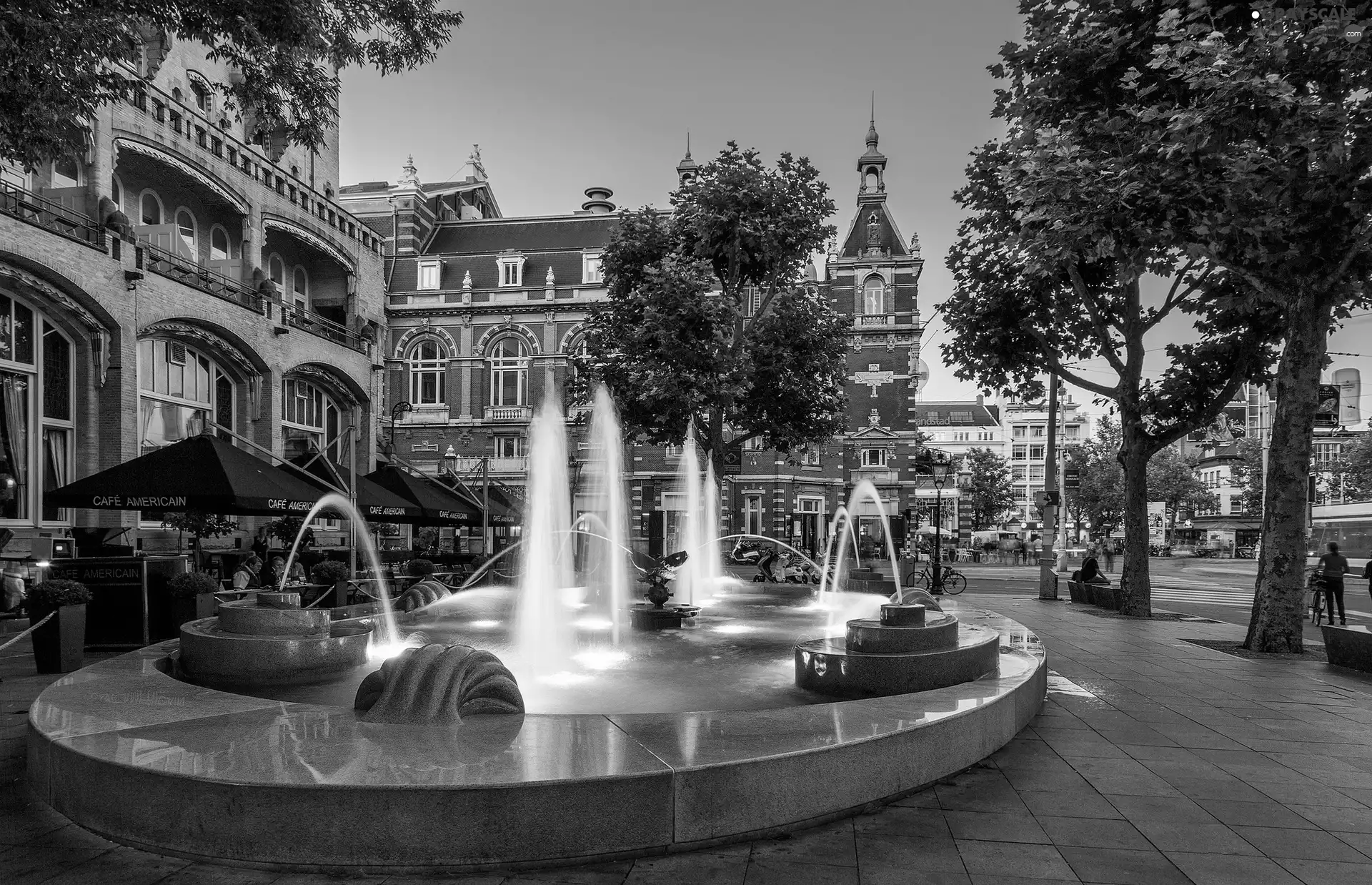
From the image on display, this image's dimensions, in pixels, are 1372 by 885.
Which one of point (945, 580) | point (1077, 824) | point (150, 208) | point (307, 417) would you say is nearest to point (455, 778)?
point (1077, 824)

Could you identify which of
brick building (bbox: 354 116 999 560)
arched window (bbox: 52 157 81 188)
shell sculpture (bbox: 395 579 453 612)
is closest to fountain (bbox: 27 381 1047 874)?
shell sculpture (bbox: 395 579 453 612)

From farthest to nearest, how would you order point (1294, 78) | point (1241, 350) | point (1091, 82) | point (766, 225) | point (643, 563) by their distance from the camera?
point (766, 225) < point (643, 563) < point (1241, 350) < point (1091, 82) < point (1294, 78)

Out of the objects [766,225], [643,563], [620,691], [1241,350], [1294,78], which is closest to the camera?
[620,691]

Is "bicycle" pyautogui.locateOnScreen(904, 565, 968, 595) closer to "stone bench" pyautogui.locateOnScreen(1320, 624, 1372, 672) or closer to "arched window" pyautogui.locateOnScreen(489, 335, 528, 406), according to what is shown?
"stone bench" pyautogui.locateOnScreen(1320, 624, 1372, 672)

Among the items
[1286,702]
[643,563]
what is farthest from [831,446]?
[1286,702]

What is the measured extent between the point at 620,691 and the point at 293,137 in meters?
9.15

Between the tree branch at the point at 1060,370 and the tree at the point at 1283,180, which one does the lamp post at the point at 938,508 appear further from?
the tree at the point at 1283,180

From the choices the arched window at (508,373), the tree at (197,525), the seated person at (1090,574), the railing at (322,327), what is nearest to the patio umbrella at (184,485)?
the tree at (197,525)

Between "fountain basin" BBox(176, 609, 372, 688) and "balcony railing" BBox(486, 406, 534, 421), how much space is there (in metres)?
40.8

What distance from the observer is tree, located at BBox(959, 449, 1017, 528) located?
244 feet

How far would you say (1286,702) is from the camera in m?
8.07

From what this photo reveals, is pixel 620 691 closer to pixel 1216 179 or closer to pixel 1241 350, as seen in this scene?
pixel 1216 179

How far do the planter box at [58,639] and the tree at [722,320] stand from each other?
16.7 meters

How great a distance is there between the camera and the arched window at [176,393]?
2092cm
